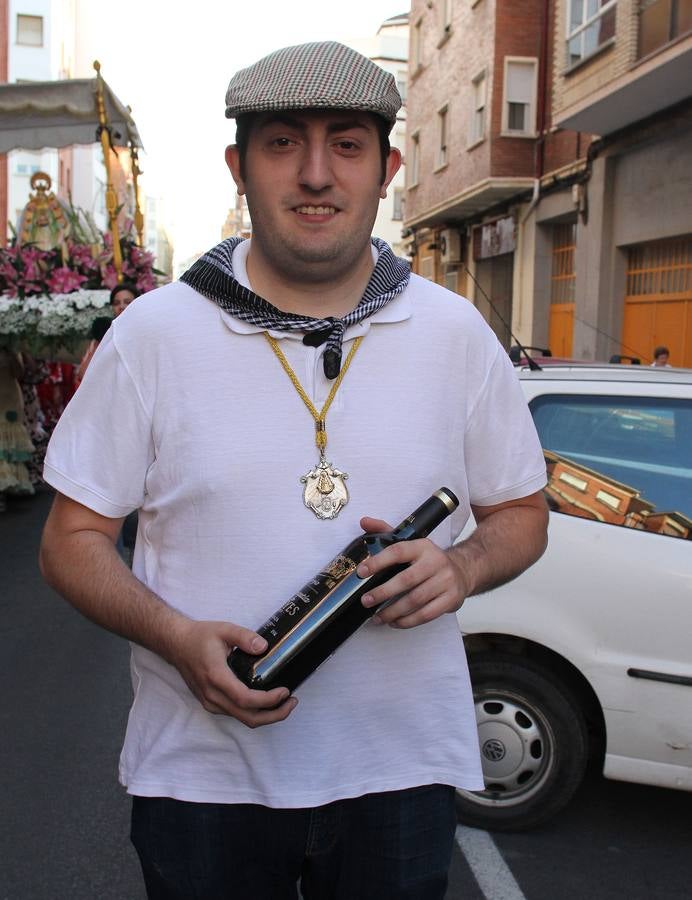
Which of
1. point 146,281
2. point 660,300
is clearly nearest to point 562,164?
point 660,300

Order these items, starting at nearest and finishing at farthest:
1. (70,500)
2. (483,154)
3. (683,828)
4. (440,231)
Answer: (70,500) < (683,828) < (483,154) < (440,231)

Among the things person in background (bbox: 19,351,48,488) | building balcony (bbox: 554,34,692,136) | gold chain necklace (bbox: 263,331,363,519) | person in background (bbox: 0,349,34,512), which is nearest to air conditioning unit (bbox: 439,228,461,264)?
building balcony (bbox: 554,34,692,136)

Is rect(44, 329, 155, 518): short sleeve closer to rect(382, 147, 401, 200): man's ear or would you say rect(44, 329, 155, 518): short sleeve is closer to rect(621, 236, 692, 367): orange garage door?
rect(382, 147, 401, 200): man's ear

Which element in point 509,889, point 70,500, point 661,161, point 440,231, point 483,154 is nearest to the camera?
point 70,500

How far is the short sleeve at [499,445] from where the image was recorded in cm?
176

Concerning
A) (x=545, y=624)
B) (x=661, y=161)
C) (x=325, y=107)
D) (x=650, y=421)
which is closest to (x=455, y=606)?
(x=325, y=107)

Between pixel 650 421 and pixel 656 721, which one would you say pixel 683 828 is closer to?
pixel 656 721

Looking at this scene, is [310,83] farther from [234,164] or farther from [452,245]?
[452,245]

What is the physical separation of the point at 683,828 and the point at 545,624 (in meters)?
1.01

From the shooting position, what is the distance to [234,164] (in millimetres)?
1796

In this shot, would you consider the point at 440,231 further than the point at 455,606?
Yes

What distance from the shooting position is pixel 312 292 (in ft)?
5.67

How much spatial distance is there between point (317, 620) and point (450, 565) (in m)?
0.22

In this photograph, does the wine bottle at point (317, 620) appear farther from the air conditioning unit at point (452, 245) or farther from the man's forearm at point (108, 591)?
the air conditioning unit at point (452, 245)
